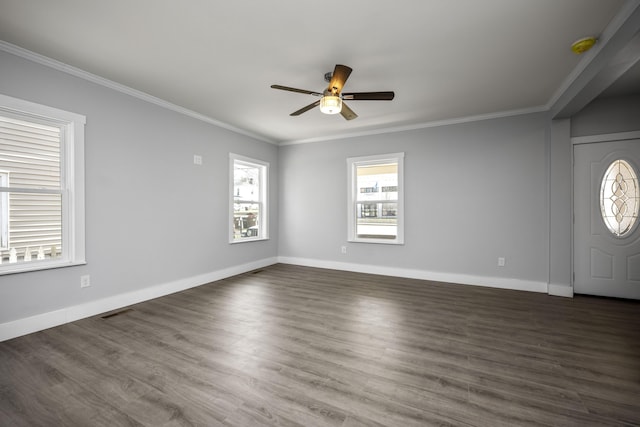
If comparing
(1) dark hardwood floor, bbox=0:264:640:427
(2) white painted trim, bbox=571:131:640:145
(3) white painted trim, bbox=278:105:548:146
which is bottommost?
(1) dark hardwood floor, bbox=0:264:640:427

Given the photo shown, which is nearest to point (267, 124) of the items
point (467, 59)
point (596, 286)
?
point (467, 59)

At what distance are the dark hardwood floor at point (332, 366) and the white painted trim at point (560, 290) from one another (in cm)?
32

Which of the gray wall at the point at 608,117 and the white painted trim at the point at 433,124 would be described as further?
the white painted trim at the point at 433,124

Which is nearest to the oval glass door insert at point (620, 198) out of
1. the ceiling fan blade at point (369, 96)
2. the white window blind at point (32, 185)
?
the ceiling fan blade at point (369, 96)

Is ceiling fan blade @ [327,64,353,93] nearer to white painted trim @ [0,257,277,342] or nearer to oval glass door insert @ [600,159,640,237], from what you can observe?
white painted trim @ [0,257,277,342]

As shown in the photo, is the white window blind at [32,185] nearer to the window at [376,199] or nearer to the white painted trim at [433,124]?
the white painted trim at [433,124]

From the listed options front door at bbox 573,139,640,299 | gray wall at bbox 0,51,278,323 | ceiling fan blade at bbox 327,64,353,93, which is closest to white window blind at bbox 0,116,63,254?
gray wall at bbox 0,51,278,323

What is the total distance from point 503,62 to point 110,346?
4583 millimetres

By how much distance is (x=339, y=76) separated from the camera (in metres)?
2.56

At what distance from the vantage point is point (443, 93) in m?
3.60

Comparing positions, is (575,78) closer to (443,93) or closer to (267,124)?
(443,93)

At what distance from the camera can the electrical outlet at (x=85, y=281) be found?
3073 mm

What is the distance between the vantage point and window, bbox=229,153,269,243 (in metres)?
5.18

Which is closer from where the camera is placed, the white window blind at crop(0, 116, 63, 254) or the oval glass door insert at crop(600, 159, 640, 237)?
the white window blind at crop(0, 116, 63, 254)
